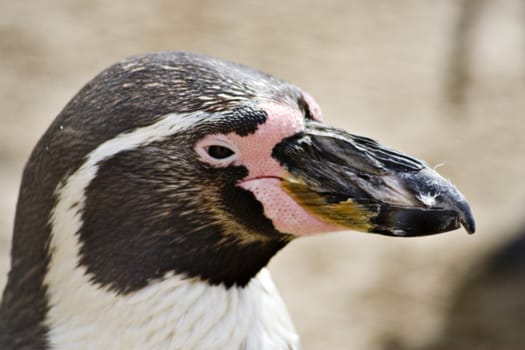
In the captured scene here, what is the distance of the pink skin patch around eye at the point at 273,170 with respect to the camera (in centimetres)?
274

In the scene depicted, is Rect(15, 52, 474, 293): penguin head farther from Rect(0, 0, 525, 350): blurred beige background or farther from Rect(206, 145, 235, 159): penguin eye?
Rect(0, 0, 525, 350): blurred beige background

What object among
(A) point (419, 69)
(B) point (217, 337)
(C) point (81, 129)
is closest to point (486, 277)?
(A) point (419, 69)

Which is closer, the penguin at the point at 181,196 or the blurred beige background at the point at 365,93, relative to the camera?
the penguin at the point at 181,196

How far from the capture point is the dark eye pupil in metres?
2.73

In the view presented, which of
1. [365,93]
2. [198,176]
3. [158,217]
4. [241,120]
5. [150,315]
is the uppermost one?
[365,93]

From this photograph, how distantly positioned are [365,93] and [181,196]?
4.50 m

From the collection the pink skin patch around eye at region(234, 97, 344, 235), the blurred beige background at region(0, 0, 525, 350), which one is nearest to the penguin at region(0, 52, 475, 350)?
the pink skin patch around eye at region(234, 97, 344, 235)

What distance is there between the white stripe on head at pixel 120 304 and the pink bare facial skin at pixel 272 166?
0.12 metres

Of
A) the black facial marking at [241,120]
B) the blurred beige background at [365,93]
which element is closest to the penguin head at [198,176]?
the black facial marking at [241,120]

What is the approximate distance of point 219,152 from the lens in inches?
107

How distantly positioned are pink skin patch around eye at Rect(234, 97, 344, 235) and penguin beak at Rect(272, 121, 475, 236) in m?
0.02

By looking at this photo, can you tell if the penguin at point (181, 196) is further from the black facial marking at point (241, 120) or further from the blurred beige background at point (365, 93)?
the blurred beige background at point (365, 93)

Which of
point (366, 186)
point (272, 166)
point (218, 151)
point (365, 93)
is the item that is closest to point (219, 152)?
point (218, 151)

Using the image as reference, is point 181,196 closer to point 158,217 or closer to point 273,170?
point 158,217
